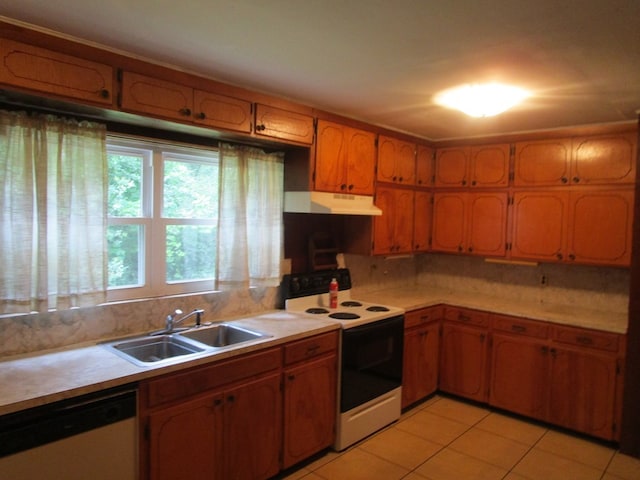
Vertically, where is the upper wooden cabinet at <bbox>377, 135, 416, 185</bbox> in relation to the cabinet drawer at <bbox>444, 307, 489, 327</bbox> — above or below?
above

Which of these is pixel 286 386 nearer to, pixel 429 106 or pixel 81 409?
pixel 81 409

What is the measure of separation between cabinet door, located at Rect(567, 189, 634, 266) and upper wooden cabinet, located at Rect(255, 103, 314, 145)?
2.15 m

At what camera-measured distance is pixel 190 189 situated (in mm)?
2900

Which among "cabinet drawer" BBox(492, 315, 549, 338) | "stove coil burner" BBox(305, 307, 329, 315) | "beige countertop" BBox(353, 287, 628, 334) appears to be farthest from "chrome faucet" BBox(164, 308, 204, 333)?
"cabinet drawer" BBox(492, 315, 549, 338)

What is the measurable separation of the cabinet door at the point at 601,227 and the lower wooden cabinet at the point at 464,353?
0.90 metres

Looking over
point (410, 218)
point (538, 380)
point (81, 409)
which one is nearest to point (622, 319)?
point (538, 380)

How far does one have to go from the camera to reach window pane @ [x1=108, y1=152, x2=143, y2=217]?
8.34 ft

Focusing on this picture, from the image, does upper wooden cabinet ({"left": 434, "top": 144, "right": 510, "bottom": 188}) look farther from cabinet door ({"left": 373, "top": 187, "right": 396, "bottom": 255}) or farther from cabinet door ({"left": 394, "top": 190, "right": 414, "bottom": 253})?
cabinet door ({"left": 373, "top": 187, "right": 396, "bottom": 255})

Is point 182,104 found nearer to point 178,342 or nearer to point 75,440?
point 178,342

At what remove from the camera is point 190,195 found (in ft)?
9.53

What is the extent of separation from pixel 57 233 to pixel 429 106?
93.9 inches

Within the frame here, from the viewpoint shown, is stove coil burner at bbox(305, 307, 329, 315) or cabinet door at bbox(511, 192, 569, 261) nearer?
stove coil burner at bbox(305, 307, 329, 315)

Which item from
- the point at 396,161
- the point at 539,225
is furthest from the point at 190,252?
the point at 539,225

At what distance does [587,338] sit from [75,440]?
10.5 ft
